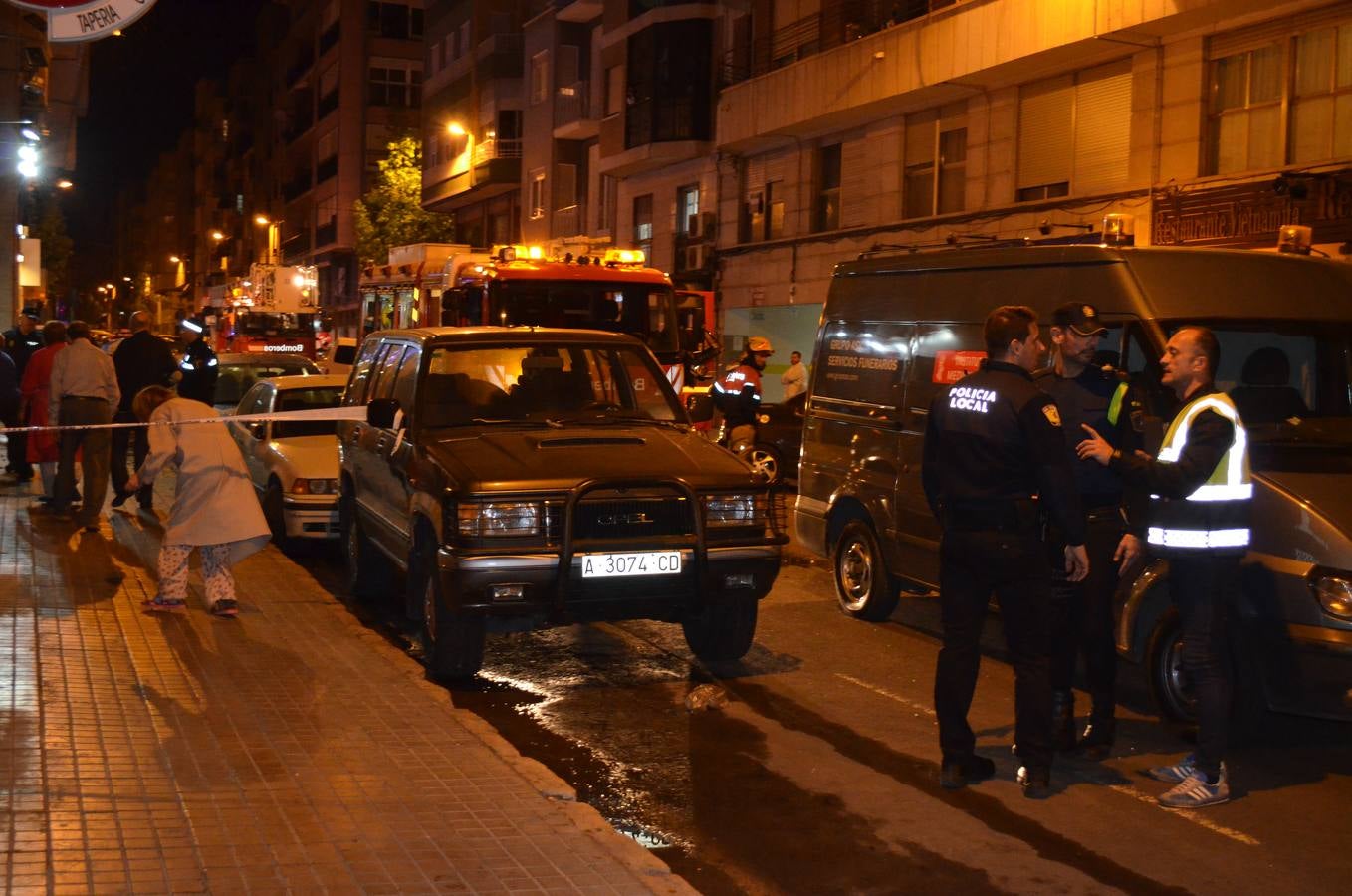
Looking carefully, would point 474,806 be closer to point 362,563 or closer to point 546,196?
point 362,563

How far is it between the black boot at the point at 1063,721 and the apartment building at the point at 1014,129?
377 inches

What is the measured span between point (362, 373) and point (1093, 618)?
6315mm

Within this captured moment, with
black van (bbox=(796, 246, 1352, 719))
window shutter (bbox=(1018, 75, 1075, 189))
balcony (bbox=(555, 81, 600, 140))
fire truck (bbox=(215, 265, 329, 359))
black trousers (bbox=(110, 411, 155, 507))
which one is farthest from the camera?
fire truck (bbox=(215, 265, 329, 359))

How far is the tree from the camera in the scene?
2194 inches

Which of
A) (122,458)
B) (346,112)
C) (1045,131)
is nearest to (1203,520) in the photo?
(122,458)

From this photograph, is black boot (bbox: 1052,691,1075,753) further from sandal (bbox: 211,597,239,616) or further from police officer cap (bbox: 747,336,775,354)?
police officer cap (bbox: 747,336,775,354)

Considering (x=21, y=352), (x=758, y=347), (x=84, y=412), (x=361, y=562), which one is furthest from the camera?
(x=21, y=352)

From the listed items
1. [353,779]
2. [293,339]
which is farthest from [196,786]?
[293,339]

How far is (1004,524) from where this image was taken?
247 inches

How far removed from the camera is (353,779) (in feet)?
19.5

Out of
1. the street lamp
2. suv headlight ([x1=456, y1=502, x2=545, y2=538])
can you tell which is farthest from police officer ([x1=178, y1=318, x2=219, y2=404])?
the street lamp

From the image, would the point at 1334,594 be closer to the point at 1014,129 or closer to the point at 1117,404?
the point at 1117,404

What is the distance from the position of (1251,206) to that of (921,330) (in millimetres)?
11423

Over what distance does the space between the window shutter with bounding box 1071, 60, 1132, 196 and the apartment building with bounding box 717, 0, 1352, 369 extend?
3cm
